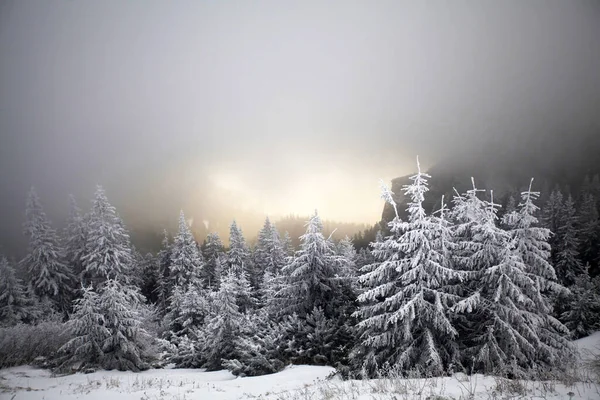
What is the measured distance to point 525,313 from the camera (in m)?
11.1

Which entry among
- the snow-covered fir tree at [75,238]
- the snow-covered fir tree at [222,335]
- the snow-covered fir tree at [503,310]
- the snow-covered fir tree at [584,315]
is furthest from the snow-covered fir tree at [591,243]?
the snow-covered fir tree at [75,238]

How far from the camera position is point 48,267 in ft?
83.7

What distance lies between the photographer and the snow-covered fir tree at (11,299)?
73.8 ft

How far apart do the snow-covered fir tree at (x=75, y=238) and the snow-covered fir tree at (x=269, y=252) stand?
796 inches

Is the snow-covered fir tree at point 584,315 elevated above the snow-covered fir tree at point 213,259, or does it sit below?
below

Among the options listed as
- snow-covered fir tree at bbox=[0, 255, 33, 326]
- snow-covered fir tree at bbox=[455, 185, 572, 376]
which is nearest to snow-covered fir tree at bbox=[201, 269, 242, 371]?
snow-covered fir tree at bbox=[455, 185, 572, 376]

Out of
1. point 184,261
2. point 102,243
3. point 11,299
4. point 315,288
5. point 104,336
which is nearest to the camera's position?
point 104,336

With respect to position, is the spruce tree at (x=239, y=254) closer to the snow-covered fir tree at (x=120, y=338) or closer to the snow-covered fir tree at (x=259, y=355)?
the snow-covered fir tree at (x=120, y=338)

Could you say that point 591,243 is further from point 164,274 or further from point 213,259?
point 164,274

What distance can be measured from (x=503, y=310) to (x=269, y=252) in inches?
1395

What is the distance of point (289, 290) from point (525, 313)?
11646 mm

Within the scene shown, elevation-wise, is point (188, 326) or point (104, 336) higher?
point (104, 336)

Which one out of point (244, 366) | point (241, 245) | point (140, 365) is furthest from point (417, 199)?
point (241, 245)

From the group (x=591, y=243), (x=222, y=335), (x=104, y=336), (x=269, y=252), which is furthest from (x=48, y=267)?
(x=591, y=243)
